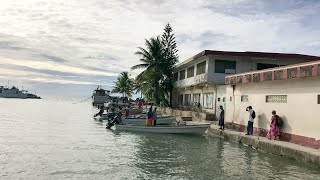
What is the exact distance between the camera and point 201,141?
22.9 m

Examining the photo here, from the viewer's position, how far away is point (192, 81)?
120ft

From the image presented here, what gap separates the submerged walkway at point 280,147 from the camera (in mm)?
14992

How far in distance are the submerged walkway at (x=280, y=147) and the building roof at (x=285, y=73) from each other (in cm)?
297

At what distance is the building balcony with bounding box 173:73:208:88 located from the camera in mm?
31820

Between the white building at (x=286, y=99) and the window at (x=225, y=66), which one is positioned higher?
the window at (x=225, y=66)

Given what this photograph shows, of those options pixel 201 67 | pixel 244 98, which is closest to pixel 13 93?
pixel 201 67

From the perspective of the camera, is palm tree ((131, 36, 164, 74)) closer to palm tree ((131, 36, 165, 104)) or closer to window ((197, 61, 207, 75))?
palm tree ((131, 36, 165, 104))

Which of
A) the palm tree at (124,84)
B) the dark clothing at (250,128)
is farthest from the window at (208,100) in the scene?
the palm tree at (124,84)

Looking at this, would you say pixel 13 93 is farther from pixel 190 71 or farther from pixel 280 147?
pixel 280 147

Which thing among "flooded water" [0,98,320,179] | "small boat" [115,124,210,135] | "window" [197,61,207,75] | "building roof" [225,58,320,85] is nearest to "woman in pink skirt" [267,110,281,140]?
"flooded water" [0,98,320,179]

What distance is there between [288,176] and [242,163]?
249 cm

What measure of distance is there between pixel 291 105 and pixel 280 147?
2308 millimetres

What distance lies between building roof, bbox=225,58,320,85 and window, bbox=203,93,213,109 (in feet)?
25.6

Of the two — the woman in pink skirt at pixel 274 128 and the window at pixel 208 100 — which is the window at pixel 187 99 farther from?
the woman in pink skirt at pixel 274 128
